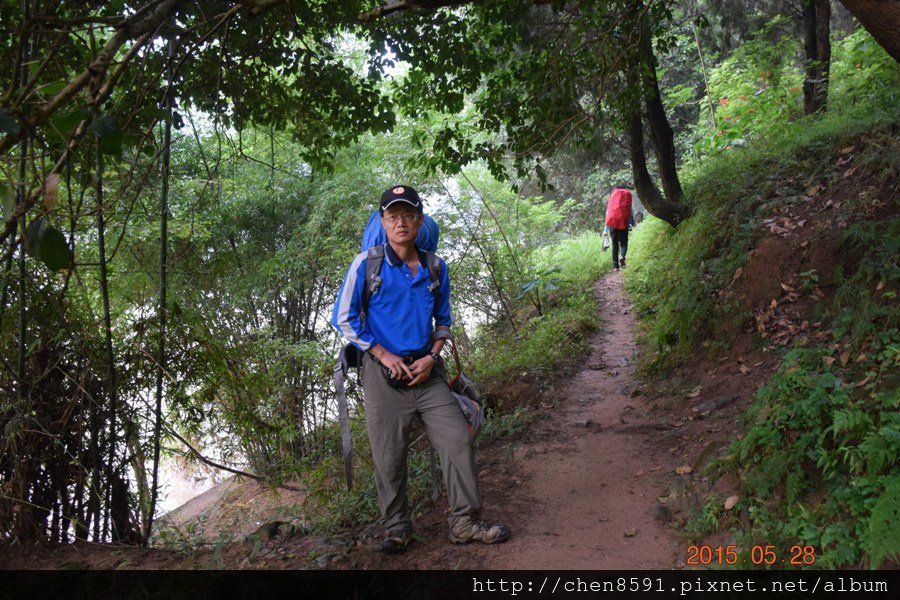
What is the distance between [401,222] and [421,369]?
35.4 inches

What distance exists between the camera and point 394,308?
3.75m

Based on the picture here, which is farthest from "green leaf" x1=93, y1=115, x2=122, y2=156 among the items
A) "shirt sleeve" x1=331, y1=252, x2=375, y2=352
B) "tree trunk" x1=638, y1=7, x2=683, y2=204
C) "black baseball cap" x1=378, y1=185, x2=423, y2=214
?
"tree trunk" x1=638, y1=7, x2=683, y2=204

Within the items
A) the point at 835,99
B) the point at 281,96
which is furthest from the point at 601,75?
the point at 835,99

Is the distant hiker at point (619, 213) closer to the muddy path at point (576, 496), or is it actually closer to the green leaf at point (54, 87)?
the muddy path at point (576, 496)

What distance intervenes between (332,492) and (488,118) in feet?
13.6

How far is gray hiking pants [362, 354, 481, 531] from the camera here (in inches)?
147

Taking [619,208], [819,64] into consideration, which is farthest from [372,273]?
[619,208]

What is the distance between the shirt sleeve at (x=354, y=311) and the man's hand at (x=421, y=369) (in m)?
0.29

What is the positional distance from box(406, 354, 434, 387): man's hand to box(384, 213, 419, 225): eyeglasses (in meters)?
0.83

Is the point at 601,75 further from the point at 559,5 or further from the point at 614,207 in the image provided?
the point at 614,207

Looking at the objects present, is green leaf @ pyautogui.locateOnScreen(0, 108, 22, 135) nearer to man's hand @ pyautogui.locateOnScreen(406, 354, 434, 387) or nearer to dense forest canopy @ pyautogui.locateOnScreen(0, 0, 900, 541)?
dense forest canopy @ pyautogui.locateOnScreen(0, 0, 900, 541)

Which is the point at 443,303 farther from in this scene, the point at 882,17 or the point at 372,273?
the point at 882,17

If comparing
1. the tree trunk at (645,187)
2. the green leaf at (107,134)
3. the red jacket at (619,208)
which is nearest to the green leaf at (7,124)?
the green leaf at (107,134)

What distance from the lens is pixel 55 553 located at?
3535 millimetres
